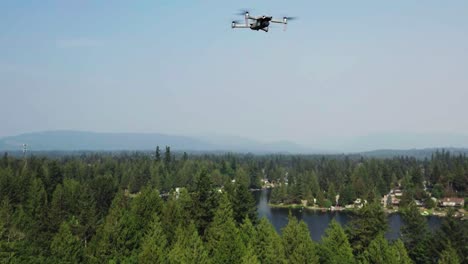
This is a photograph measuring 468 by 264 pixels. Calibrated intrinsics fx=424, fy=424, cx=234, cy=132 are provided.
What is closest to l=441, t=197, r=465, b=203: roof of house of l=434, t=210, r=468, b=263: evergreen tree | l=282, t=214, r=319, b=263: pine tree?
l=434, t=210, r=468, b=263: evergreen tree

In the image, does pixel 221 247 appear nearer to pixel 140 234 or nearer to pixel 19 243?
pixel 140 234

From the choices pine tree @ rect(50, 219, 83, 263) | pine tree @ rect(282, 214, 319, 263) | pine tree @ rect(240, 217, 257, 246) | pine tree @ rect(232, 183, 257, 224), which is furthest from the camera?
pine tree @ rect(232, 183, 257, 224)

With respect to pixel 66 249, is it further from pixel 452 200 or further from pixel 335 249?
pixel 452 200

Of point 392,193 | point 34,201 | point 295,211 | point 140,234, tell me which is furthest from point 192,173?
point 140,234

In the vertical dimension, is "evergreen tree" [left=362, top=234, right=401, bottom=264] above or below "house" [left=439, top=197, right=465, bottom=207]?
above

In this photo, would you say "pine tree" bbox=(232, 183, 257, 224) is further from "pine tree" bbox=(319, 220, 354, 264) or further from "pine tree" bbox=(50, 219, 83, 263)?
"pine tree" bbox=(50, 219, 83, 263)

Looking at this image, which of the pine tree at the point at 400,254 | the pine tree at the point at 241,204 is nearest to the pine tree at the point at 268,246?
the pine tree at the point at 400,254
